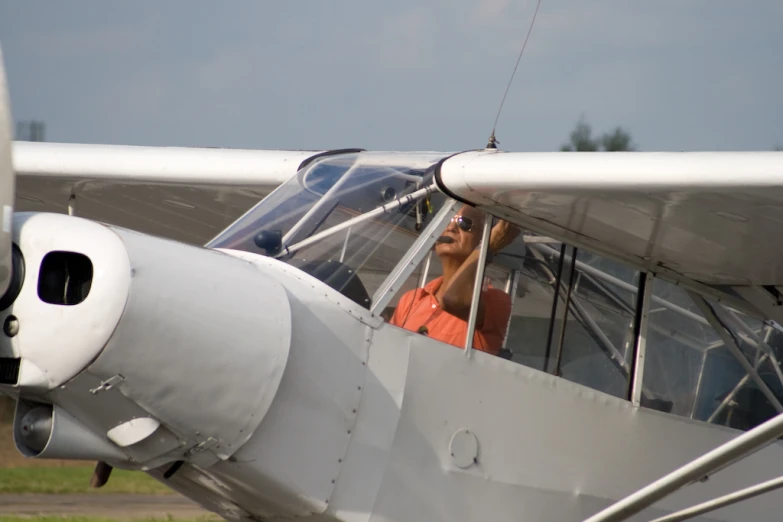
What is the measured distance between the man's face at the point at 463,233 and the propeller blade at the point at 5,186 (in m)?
1.93

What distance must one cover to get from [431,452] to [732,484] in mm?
1819

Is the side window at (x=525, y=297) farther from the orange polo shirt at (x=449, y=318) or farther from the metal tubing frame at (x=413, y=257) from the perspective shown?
the metal tubing frame at (x=413, y=257)

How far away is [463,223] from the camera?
493 cm

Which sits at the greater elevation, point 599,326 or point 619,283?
point 619,283

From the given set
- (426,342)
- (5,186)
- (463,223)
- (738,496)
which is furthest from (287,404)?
(738,496)

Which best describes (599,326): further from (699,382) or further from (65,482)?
(65,482)

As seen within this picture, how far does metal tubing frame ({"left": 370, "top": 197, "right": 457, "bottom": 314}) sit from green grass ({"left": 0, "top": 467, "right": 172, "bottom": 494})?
7.08 m

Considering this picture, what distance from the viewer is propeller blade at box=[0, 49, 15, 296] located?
3.56 metres

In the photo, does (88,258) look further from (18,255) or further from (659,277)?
(659,277)

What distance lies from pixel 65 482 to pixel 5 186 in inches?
347

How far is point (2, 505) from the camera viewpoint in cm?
986

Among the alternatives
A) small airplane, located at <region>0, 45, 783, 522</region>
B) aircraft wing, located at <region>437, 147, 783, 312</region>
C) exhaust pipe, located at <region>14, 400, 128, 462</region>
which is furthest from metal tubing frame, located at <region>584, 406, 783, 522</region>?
exhaust pipe, located at <region>14, 400, 128, 462</region>

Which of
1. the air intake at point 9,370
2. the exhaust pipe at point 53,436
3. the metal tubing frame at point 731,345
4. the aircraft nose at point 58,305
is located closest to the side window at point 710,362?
the metal tubing frame at point 731,345

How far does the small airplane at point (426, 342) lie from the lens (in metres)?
3.81
